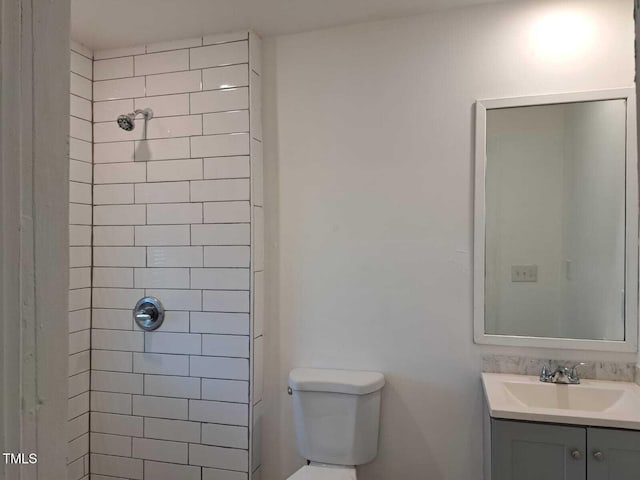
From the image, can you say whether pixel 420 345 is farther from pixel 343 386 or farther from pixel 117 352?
pixel 117 352

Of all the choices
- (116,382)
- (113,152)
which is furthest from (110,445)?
(113,152)

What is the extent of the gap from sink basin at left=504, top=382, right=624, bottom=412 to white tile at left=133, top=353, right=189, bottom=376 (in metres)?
1.37

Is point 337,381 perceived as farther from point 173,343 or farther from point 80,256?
point 80,256

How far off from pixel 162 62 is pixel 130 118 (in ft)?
0.99

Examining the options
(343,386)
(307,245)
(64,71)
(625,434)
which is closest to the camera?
(64,71)

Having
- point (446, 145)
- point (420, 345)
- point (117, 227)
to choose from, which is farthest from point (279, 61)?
point (420, 345)

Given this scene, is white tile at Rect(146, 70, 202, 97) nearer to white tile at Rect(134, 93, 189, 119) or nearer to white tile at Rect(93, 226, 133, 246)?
white tile at Rect(134, 93, 189, 119)

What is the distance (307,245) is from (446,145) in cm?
74

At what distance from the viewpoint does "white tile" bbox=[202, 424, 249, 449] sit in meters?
2.00

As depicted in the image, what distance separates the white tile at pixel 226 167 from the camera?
200 cm

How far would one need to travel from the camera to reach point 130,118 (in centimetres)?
209

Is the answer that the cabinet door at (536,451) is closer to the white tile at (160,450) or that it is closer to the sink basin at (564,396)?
the sink basin at (564,396)

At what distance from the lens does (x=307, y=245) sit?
6.76 feet

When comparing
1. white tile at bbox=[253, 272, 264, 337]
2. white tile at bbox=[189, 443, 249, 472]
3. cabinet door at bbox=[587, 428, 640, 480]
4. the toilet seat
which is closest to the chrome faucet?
cabinet door at bbox=[587, 428, 640, 480]
